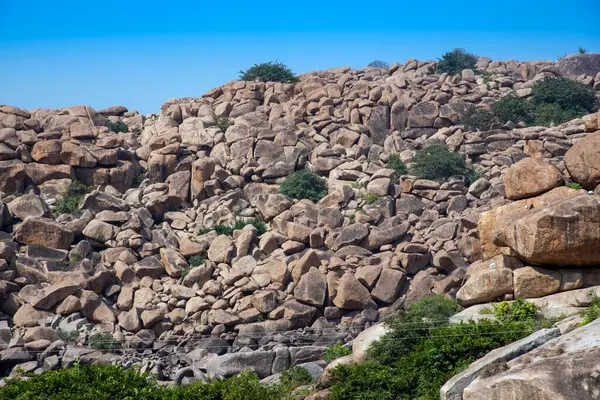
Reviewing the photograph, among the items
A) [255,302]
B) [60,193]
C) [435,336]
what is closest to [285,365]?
[255,302]

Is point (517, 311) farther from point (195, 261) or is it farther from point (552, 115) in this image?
point (552, 115)

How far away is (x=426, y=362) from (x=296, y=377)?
5.86 meters

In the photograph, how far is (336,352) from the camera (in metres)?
30.2

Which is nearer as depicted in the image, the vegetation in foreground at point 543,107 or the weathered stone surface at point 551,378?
the weathered stone surface at point 551,378

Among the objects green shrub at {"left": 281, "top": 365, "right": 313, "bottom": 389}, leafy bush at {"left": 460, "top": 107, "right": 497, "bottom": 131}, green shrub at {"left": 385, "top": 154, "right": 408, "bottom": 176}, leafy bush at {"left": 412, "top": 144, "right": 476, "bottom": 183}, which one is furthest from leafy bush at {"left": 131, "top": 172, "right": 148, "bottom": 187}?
green shrub at {"left": 281, "top": 365, "right": 313, "bottom": 389}

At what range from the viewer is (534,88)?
180 ft

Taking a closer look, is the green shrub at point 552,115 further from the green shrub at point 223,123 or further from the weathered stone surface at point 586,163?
the weathered stone surface at point 586,163

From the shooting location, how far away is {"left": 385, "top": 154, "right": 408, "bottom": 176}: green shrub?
151 ft

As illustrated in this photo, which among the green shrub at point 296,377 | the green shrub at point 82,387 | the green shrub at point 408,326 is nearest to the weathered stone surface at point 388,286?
the green shrub at point 408,326

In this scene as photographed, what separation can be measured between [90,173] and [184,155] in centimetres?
531

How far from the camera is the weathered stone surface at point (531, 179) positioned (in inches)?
1048

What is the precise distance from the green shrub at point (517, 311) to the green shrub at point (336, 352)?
679cm

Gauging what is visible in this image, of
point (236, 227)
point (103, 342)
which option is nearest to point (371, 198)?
point (236, 227)

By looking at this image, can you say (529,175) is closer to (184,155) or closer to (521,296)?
(521,296)
